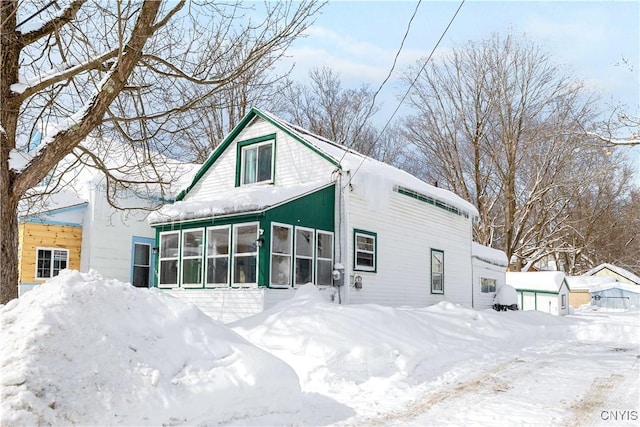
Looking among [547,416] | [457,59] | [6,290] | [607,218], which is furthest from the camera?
[607,218]

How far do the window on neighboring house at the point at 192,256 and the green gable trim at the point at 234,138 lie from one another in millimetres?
3507

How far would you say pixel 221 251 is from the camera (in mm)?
12570

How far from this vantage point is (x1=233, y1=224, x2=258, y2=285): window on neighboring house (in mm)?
11914

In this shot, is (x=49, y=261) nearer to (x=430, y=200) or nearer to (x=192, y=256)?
(x=192, y=256)

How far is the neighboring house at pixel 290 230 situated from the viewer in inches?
473

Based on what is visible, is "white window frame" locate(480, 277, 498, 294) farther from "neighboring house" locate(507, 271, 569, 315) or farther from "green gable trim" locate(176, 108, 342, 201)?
"green gable trim" locate(176, 108, 342, 201)

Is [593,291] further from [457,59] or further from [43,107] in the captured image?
[43,107]

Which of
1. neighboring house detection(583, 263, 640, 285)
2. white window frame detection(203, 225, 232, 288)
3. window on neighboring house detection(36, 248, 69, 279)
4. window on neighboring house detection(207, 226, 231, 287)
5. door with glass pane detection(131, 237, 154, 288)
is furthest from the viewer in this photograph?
neighboring house detection(583, 263, 640, 285)

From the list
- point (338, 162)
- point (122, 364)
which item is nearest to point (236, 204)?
point (338, 162)

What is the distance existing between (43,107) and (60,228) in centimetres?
820

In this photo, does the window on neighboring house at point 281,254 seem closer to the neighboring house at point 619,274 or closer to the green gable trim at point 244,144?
the green gable trim at point 244,144

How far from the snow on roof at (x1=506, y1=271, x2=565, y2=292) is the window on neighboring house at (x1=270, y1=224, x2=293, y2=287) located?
19796mm

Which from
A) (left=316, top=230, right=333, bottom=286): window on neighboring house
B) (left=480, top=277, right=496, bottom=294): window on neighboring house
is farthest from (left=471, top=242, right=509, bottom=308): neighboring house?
(left=316, top=230, right=333, bottom=286): window on neighboring house

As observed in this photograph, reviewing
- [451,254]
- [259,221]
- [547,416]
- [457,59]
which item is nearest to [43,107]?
[259,221]
